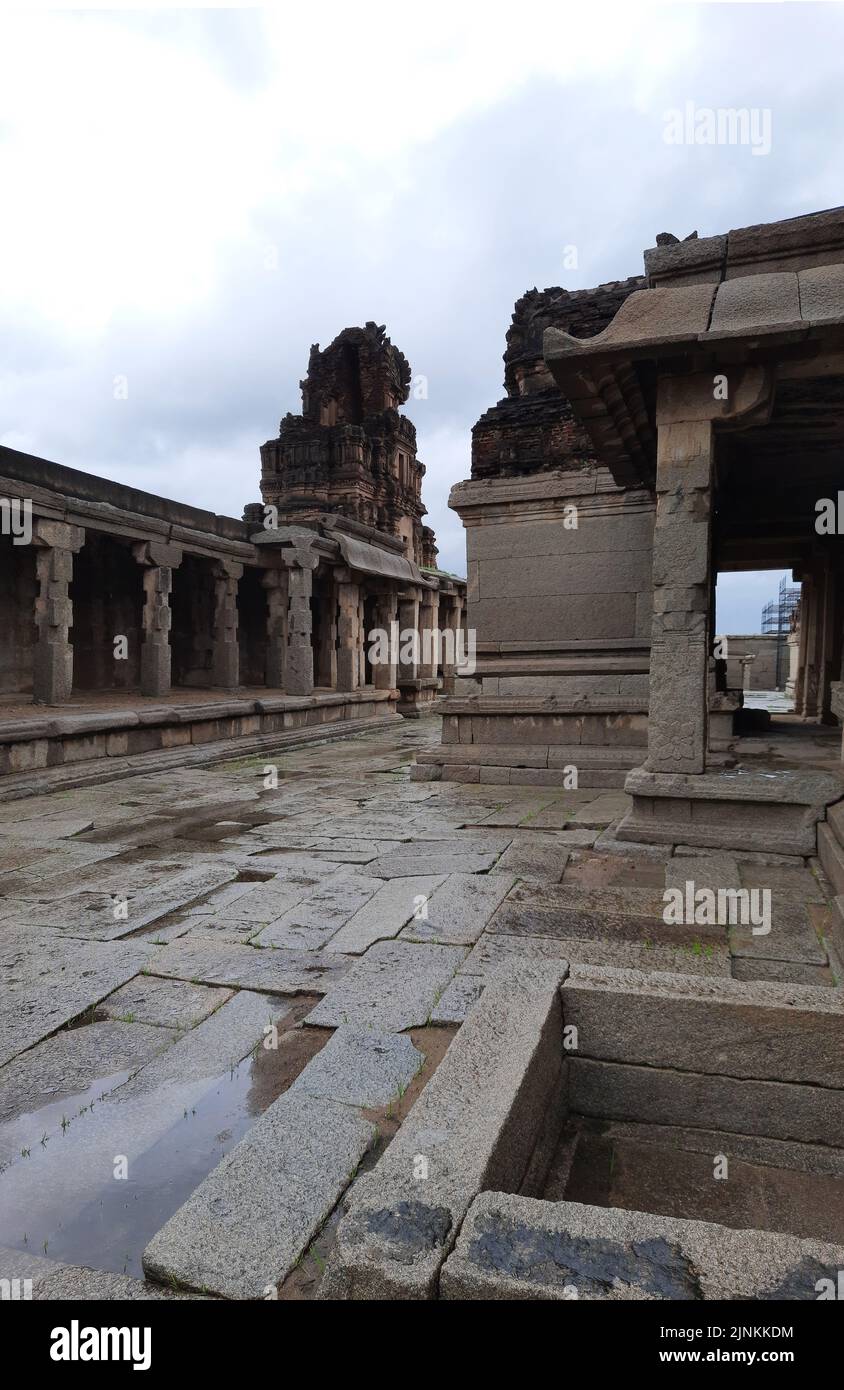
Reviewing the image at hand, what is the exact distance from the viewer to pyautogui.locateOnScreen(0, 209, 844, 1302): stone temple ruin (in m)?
1.97

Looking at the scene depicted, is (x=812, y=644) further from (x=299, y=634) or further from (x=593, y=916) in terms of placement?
(x=593, y=916)

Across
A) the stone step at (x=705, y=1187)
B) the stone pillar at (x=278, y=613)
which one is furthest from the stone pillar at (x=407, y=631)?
the stone step at (x=705, y=1187)

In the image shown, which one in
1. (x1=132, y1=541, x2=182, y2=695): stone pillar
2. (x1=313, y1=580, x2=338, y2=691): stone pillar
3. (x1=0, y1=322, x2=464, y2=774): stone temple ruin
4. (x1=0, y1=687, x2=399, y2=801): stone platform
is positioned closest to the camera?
(x1=0, y1=687, x2=399, y2=801): stone platform

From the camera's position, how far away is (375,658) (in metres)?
21.1

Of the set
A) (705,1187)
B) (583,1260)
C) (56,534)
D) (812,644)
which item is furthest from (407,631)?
(583,1260)

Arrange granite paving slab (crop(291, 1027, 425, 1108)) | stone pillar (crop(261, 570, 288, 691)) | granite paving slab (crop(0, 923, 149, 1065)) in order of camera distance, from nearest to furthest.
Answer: granite paving slab (crop(291, 1027, 425, 1108)) → granite paving slab (crop(0, 923, 149, 1065)) → stone pillar (crop(261, 570, 288, 691))

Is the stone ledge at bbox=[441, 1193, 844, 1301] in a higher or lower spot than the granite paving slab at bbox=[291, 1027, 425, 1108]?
higher

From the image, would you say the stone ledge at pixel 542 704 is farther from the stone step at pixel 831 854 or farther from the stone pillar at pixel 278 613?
the stone pillar at pixel 278 613

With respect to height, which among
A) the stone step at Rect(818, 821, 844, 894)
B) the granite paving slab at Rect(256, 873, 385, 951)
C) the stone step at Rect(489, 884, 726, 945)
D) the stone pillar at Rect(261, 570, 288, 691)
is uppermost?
the stone pillar at Rect(261, 570, 288, 691)

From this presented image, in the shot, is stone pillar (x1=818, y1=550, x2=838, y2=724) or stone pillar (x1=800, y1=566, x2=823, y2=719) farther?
stone pillar (x1=800, y1=566, x2=823, y2=719)

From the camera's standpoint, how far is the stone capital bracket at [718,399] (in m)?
5.36

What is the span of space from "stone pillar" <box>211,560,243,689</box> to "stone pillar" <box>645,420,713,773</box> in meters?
11.3

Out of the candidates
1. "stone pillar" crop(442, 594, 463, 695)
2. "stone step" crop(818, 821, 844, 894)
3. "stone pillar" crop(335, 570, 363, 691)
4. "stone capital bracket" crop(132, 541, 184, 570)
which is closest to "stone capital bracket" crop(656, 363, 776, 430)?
"stone step" crop(818, 821, 844, 894)

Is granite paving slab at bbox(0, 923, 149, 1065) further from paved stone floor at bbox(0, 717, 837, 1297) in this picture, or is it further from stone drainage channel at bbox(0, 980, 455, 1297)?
stone drainage channel at bbox(0, 980, 455, 1297)
